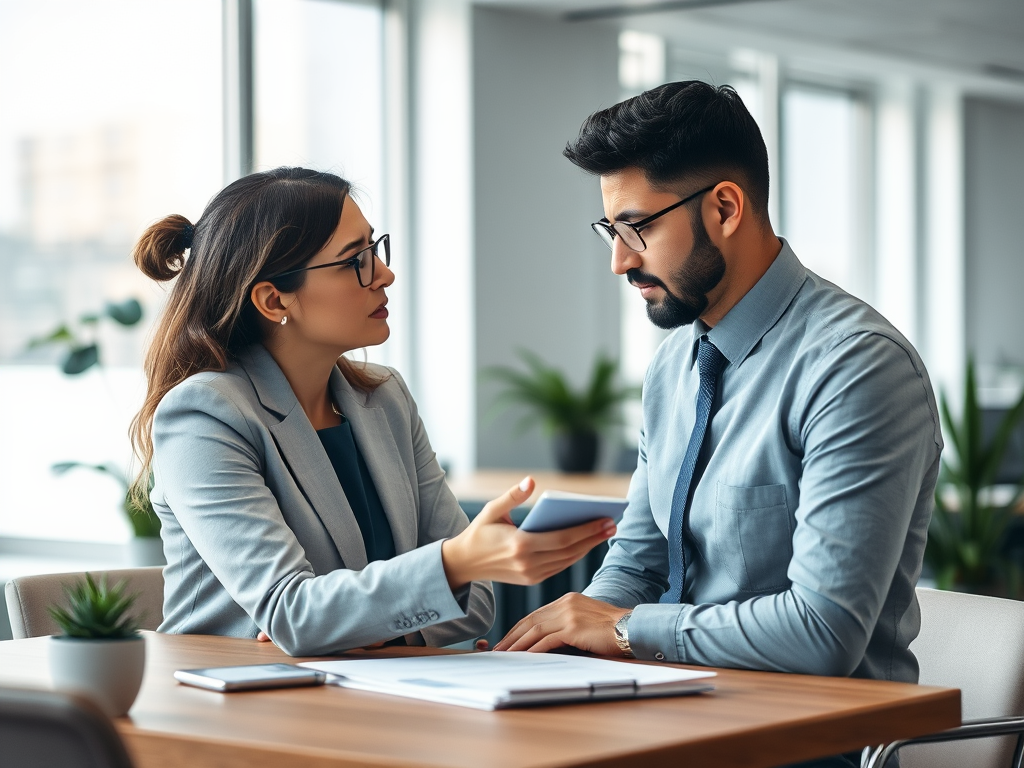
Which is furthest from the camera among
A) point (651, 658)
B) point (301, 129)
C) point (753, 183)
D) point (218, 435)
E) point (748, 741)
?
point (301, 129)

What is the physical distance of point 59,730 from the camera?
96cm

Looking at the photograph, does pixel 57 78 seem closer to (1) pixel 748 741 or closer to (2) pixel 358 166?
(2) pixel 358 166

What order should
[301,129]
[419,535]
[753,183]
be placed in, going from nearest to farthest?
1. [753,183]
2. [419,535]
3. [301,129]

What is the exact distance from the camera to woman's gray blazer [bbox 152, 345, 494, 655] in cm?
167

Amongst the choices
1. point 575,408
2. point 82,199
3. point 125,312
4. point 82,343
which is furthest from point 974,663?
point 82,199

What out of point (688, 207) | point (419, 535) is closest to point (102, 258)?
point (419, 535)

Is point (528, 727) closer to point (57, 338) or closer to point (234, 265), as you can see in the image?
point (234, 265)

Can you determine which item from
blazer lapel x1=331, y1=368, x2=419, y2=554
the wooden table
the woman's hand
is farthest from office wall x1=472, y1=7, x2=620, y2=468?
the wooden table

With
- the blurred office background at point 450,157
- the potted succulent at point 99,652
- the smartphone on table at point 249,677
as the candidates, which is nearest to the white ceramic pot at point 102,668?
the potted succulent at point 99,652

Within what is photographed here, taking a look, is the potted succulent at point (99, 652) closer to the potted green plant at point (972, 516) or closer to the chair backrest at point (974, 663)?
the chair backrest at point (974, 663)

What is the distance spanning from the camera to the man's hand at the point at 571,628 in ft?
5.67

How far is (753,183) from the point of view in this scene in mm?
2035

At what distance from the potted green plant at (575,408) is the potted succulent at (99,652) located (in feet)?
14.0

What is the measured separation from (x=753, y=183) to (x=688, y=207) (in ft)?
0.45
